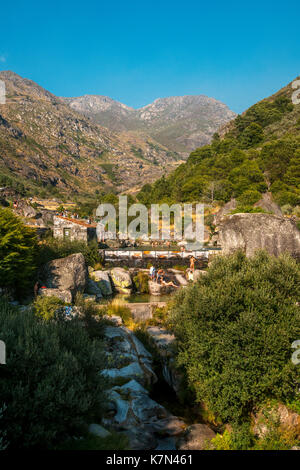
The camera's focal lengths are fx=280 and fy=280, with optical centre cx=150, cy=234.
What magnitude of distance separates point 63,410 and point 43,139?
181 m

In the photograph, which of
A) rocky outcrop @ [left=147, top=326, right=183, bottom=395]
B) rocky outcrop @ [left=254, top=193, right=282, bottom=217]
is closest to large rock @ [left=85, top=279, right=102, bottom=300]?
rocky outcrop @ [left=147, top=326, right=183, bottom=395]

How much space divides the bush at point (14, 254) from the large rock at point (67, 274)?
2.50 feet

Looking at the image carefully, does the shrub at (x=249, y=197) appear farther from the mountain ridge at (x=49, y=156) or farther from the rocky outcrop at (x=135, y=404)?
the mountain ridge at (x=49, y=156)

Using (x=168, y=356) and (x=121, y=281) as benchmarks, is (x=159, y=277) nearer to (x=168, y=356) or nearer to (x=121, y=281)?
(x=121, y=281)

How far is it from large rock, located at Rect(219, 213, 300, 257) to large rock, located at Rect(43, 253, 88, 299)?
764 centimetres

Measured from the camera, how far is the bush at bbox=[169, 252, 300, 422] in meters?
5.80

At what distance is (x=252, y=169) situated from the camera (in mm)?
44656

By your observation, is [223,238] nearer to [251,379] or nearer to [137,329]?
[137,329]

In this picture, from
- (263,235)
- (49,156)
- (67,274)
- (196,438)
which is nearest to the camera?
(196,438)

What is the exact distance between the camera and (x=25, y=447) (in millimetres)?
3480

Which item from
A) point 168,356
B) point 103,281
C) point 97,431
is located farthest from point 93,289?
point 97,431

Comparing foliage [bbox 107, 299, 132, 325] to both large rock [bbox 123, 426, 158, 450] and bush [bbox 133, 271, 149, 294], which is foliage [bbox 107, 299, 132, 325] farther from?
large rock [bbox 123, 426, 158, 450]

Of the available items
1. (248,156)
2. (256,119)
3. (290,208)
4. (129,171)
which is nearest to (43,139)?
(129,171)

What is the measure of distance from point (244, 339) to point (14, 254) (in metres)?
8.45
